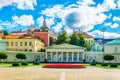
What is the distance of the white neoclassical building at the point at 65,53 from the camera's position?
103 metres

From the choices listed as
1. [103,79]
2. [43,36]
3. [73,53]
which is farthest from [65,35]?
[103,79]

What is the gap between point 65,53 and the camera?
342 ft

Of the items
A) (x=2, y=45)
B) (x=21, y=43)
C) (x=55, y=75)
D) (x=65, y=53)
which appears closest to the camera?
(x=55, y=75)

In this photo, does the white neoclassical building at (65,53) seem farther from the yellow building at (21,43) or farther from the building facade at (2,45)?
the building facade at (2,45)

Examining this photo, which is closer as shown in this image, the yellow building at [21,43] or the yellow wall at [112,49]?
the yellow wall at [112,49]

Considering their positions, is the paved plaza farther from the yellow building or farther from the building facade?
the yellow building

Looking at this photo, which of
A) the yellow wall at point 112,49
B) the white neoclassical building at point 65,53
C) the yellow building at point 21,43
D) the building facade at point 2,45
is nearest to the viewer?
the yellow wall at point 112,49

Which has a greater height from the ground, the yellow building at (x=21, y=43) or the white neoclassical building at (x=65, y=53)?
the yellow building at (x=21, y=43)

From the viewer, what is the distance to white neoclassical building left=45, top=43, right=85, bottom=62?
103 metres

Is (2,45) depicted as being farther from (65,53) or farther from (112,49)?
(112,49)

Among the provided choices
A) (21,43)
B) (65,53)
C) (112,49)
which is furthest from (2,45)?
(112,49)

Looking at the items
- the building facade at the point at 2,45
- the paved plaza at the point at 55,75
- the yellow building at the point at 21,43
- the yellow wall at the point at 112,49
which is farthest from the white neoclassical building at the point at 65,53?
the paved plaza at the point at 55,75

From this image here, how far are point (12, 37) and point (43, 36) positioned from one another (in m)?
17.1

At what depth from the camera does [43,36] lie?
127 meters
